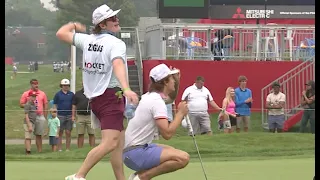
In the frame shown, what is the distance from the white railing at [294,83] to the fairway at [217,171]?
9799 mm

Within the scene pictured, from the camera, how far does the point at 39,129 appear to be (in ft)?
64.4

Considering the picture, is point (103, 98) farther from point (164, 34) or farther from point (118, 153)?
point (164, 34)

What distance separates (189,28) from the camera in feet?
84.4

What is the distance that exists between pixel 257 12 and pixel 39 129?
9.16 metres

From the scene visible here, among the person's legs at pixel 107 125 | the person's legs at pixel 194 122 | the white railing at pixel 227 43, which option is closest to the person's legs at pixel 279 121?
the person's legs at pixel 194 122

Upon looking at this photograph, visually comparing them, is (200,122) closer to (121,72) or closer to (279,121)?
(279,121)

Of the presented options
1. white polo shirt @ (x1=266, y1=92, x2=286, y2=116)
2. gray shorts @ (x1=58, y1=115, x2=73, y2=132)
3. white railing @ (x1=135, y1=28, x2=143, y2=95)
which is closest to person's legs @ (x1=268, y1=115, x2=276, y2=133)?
white polo shirt @ (x1=266, y1=92, x2=286, y2=116)

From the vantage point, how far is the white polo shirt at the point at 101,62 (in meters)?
9.39

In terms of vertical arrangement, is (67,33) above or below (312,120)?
above

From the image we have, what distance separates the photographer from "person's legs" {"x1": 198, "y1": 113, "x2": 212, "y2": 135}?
818 inches

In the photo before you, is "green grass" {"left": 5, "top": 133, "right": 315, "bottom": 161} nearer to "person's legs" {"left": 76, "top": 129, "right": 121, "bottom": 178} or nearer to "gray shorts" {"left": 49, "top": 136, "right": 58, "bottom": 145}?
"gray shorts" {"left": 49, "top": 136, "right": 58, "bottom": 145}

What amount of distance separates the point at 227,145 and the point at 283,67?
7.50m

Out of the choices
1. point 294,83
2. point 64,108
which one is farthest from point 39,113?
point 294,83
